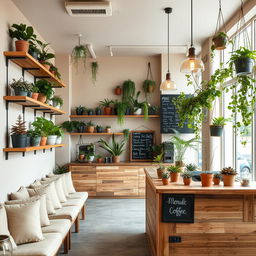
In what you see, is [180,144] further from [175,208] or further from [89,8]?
[89,8]

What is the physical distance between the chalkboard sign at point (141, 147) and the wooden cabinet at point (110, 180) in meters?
0.59

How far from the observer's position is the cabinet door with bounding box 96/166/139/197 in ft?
21.7

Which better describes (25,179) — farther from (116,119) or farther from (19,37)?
(116,119)

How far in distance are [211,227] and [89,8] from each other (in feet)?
10.6

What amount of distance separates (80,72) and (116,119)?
144cm

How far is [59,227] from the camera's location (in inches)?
131

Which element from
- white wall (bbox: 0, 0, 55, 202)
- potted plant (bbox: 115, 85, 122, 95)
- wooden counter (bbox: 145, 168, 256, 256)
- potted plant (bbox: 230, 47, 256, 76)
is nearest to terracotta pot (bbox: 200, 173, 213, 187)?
wooden counter (bbox: 145, 168, 256, 256)

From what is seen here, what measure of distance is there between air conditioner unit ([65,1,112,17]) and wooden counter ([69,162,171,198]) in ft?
10.9

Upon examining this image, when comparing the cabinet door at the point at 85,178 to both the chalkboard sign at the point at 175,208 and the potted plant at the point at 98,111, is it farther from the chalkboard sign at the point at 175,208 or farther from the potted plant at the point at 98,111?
the chalkboard sign at the point at 175,208

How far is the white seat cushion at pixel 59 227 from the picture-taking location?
3.24 m

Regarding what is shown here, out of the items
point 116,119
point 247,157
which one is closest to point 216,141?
point 247,157

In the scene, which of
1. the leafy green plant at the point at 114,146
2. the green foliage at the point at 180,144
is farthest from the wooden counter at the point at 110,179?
the green foliage at the point at 180,144

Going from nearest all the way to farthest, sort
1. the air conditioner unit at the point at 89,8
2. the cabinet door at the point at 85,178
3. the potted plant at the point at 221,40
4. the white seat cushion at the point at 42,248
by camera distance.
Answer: the white seat cushion at the point at 42,248, the potted plant at the point at 221,40, the air conditioner unit at the point at 89,8, the cabinet door at the point at 85,178

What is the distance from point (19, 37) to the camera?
3.87 metres
